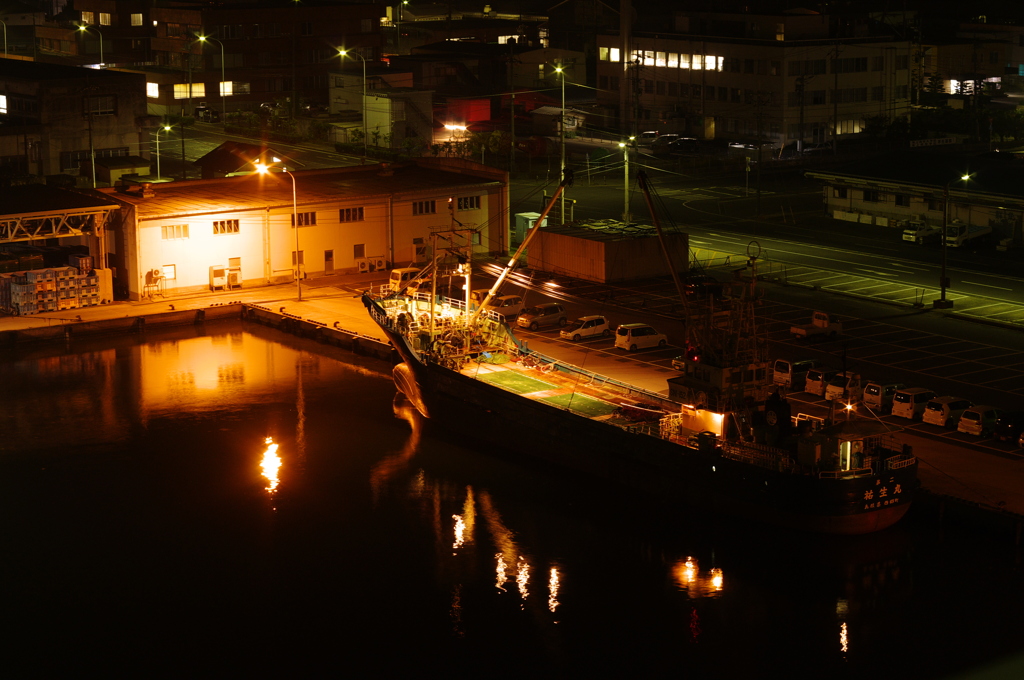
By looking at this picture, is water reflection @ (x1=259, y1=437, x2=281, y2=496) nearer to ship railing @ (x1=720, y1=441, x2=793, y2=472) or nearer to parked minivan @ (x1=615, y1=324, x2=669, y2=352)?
ship railing @ (x1=720, y1=441, x2=793, y2=472)

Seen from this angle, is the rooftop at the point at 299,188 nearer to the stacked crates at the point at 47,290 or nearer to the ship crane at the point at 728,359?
the stacked crates at the point at 47,290

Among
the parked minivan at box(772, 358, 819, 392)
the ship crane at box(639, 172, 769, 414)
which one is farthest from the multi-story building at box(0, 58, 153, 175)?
the ship crane at box(639, 172, 769, 414)

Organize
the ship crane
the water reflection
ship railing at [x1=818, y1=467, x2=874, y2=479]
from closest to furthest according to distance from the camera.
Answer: ship railing at [x1=818, y1=467, x2=874, y2=479], the ship crane, the water reflection

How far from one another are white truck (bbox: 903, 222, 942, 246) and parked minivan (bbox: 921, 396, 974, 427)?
105 feet

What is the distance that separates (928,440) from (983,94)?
85.8 metres

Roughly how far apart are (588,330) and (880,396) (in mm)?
13941

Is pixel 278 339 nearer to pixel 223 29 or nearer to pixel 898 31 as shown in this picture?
pixel 223 29

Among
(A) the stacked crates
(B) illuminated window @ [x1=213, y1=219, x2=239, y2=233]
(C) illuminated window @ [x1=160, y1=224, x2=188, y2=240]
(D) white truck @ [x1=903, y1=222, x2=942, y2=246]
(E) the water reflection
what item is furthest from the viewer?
(D) white truck @ [x1=903, y1=222, x2=942, y2=246]

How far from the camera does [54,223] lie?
59.5 metres

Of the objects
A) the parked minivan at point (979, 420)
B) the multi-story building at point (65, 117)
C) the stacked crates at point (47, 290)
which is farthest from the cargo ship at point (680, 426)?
the multi-story building at point (65, 117)

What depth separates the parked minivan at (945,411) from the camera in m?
41.5

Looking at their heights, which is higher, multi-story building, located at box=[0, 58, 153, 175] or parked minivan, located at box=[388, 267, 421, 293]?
multi-story building, located at box=[0, 58, 153, 175]

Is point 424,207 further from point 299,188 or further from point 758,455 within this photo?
point 758,455

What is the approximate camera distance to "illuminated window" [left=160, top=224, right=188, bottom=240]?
60.2m
